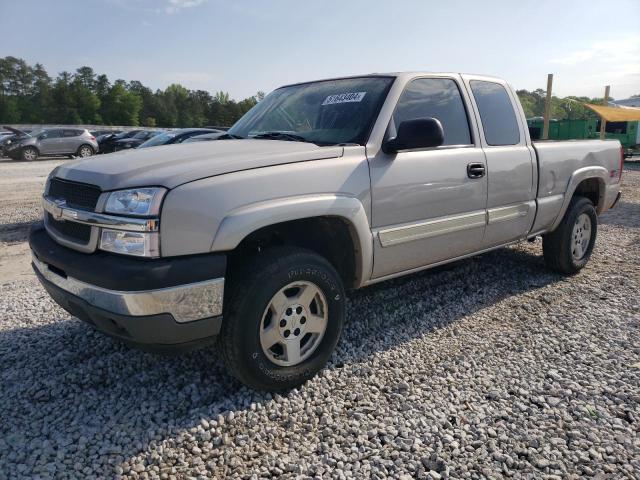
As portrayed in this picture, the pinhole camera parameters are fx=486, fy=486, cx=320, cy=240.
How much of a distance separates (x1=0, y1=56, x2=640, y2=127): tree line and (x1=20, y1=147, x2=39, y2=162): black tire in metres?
58.8

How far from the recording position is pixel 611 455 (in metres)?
2.38

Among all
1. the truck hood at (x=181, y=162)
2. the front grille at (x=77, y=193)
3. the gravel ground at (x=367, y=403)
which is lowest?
the gravel ground at (x=367, y=403)

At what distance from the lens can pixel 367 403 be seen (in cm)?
284

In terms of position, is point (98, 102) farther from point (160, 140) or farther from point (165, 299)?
point (165, 299)

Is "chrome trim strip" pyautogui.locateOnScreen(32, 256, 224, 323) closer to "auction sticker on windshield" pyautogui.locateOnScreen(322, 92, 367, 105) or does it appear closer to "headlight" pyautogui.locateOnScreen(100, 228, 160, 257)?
"headlight" pyautogui.locateOnScreen(100, 228, 160, 257)

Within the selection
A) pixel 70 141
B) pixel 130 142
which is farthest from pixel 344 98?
pixel 70 141

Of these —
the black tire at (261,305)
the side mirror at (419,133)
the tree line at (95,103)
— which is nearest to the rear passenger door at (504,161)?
the side mirror at (419,133)

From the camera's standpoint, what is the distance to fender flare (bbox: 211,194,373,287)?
2484 mm

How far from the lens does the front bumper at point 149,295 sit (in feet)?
7.63

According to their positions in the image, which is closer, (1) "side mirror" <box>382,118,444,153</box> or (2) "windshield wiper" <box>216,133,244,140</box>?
(1) "side mirror" <box>382,118,444,153</box>

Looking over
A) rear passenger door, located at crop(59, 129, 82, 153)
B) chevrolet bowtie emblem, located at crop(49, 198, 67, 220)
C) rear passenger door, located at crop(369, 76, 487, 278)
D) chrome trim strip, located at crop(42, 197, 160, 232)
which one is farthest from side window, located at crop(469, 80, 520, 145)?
rear passenger door, located at crop(59, 129, 82, 153)

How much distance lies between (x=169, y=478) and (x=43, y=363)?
1534mm

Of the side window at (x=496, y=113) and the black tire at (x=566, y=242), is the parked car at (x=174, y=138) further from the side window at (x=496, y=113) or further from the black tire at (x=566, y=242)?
the black tire at (x=566, y=242)

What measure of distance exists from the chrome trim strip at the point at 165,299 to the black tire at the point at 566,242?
3.89 m
